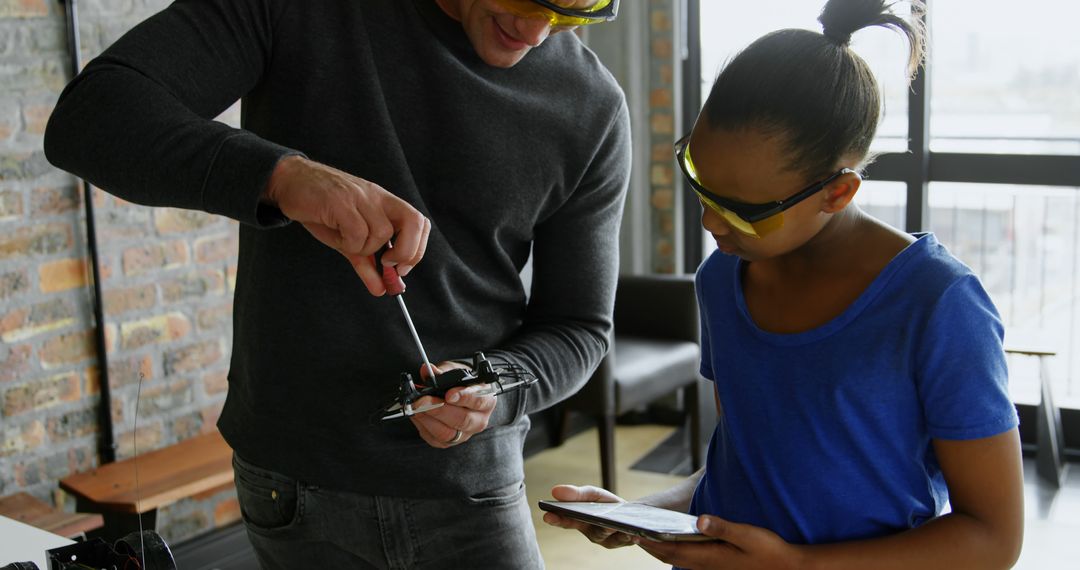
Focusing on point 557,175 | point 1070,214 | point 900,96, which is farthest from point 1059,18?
point 557,175

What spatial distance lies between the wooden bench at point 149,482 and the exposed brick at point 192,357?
0.20 meters

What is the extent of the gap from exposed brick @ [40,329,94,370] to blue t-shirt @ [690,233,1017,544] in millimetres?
1964

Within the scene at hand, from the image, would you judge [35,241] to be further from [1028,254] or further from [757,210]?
[1028,254]

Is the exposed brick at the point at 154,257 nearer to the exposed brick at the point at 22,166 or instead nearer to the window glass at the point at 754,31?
the exposed brick at the point at 22,166

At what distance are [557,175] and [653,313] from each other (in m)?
2.57

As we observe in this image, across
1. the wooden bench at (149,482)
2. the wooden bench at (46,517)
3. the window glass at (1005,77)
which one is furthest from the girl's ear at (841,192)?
the window glass at (1005,77)

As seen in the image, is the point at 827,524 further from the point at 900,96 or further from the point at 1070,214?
the point at 1070,214

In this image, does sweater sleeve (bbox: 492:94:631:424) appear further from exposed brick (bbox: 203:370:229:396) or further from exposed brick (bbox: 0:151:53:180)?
exposed brick (bbox: 203:370:229:396)

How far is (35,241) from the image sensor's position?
8.37ft

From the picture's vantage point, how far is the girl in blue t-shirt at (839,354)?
0.99 meters

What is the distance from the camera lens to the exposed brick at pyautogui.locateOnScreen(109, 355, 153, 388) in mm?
2730

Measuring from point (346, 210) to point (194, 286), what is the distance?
2.02 meters

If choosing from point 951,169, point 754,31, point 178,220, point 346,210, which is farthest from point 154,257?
point 951,169

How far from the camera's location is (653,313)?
391cm
